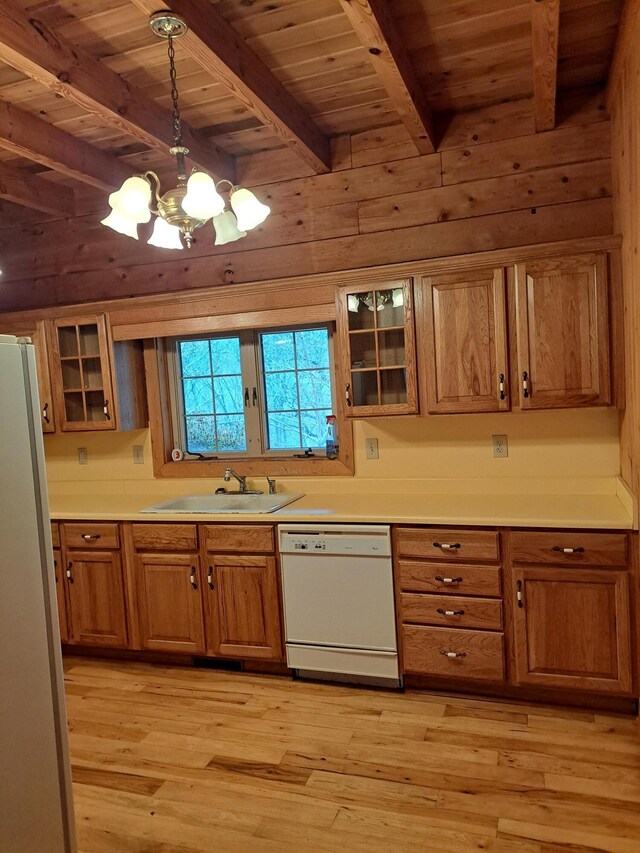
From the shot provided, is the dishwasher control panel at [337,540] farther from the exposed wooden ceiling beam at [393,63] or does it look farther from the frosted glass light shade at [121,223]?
the exposed wooden ceiling beam at [393,63]

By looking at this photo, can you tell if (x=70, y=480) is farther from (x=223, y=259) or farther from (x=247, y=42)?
(x=247, y=42)

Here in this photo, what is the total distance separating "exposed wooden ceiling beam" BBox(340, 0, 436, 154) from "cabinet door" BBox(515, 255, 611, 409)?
33.8 inches

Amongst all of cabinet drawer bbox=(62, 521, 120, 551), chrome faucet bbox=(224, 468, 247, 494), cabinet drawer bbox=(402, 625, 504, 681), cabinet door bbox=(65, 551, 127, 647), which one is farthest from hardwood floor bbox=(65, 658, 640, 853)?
chrome faucet bbox=(224, 468, 247, 494)

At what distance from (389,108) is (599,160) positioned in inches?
41.9

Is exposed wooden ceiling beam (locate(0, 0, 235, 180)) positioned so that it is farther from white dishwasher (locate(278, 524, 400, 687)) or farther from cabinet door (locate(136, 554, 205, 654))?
cabinet door (locate(136, 554, 205, 654))

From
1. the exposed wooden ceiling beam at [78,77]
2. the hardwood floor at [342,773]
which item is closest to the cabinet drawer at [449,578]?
the hardwood floor at [342,773]

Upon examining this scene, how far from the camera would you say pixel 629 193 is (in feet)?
8.57

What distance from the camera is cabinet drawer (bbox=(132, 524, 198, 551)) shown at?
3.39 meters

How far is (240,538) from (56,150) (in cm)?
216

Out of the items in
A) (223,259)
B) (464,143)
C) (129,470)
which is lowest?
(129,470)

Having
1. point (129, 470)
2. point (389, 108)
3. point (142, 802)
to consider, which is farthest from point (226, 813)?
point (389, 108)

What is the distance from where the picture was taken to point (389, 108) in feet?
10.5

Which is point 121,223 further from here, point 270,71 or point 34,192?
point 34,192

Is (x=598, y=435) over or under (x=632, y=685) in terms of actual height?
over
